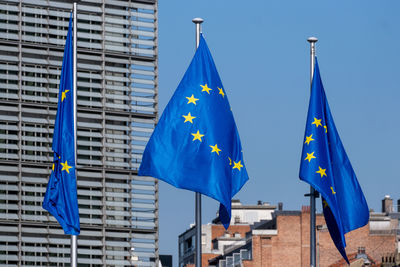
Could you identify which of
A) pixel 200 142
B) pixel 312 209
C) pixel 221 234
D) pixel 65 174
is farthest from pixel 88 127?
pixel 221 234

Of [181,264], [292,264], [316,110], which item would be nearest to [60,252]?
[316,110]

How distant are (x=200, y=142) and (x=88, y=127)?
30644 mm

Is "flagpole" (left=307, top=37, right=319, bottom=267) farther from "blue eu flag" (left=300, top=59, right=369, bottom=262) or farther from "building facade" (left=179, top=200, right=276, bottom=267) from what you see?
"building facade" (left=179, top=200, right=276, bottom=267)

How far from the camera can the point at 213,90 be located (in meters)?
39.8

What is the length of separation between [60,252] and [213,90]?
98.0 ft

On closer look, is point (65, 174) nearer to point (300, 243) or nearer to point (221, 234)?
point (300, 243)

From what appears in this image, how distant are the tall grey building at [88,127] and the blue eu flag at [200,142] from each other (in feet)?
92.4

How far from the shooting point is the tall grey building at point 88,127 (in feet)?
223

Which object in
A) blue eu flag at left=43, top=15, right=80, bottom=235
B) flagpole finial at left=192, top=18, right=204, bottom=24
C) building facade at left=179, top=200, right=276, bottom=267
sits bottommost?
building facade at left=179, top=200, right=276, bottom=267

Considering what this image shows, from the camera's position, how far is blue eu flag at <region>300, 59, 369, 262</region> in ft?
135

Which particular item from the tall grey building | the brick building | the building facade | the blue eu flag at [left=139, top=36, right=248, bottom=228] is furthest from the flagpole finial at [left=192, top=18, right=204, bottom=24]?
the building facade

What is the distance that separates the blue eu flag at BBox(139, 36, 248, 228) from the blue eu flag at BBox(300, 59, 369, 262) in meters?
2.81

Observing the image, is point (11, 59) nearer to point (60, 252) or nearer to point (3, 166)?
point (3, 166)

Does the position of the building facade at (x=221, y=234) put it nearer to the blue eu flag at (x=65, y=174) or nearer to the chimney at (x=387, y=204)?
the chimney at (x=387, y=204)
